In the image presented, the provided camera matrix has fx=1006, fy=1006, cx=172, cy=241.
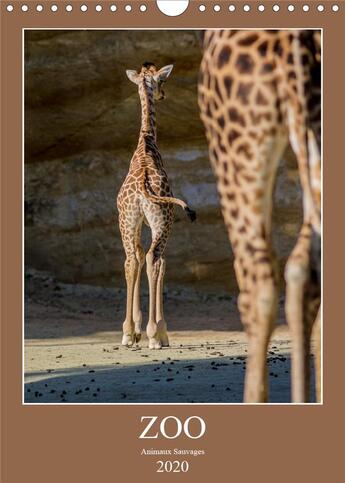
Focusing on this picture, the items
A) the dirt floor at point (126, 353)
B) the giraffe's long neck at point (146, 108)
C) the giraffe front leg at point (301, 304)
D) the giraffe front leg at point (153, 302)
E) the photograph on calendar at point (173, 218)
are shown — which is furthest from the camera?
the giraffe's long neck at point (146, 108)

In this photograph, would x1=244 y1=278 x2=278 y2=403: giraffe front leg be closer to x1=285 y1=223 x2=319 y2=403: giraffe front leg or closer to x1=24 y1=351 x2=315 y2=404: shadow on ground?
x1=285 y1=223 x2=319 y2=403: giraffe front leg

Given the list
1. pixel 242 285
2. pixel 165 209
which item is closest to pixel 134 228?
pixel 165 209

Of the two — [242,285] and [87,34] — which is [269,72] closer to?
[242,285]

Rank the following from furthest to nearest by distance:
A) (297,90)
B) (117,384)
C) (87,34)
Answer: (87,34) < (117,384) < (297,90)

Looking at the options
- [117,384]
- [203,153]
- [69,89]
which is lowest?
[117,384]

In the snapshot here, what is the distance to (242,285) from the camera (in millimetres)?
3725

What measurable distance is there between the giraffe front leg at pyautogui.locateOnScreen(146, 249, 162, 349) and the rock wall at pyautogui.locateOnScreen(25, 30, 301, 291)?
4.25 metres

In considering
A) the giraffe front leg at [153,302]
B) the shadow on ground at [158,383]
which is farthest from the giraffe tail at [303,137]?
the giraffe front leg at [153,302]

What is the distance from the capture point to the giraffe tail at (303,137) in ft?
11.6

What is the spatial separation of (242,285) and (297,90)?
2.43ft

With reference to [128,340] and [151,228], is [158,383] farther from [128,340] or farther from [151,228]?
[151,228]

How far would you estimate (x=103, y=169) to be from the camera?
39.9 ft

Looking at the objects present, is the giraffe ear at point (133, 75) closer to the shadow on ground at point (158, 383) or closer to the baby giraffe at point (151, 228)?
the baby giraffe at point (151, 228)

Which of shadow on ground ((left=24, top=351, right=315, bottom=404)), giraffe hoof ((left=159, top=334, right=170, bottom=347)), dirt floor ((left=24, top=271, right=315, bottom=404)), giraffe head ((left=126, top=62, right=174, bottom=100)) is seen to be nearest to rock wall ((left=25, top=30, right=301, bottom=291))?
dirt floor ((left=24, top=271, right=315, bottom=404))
